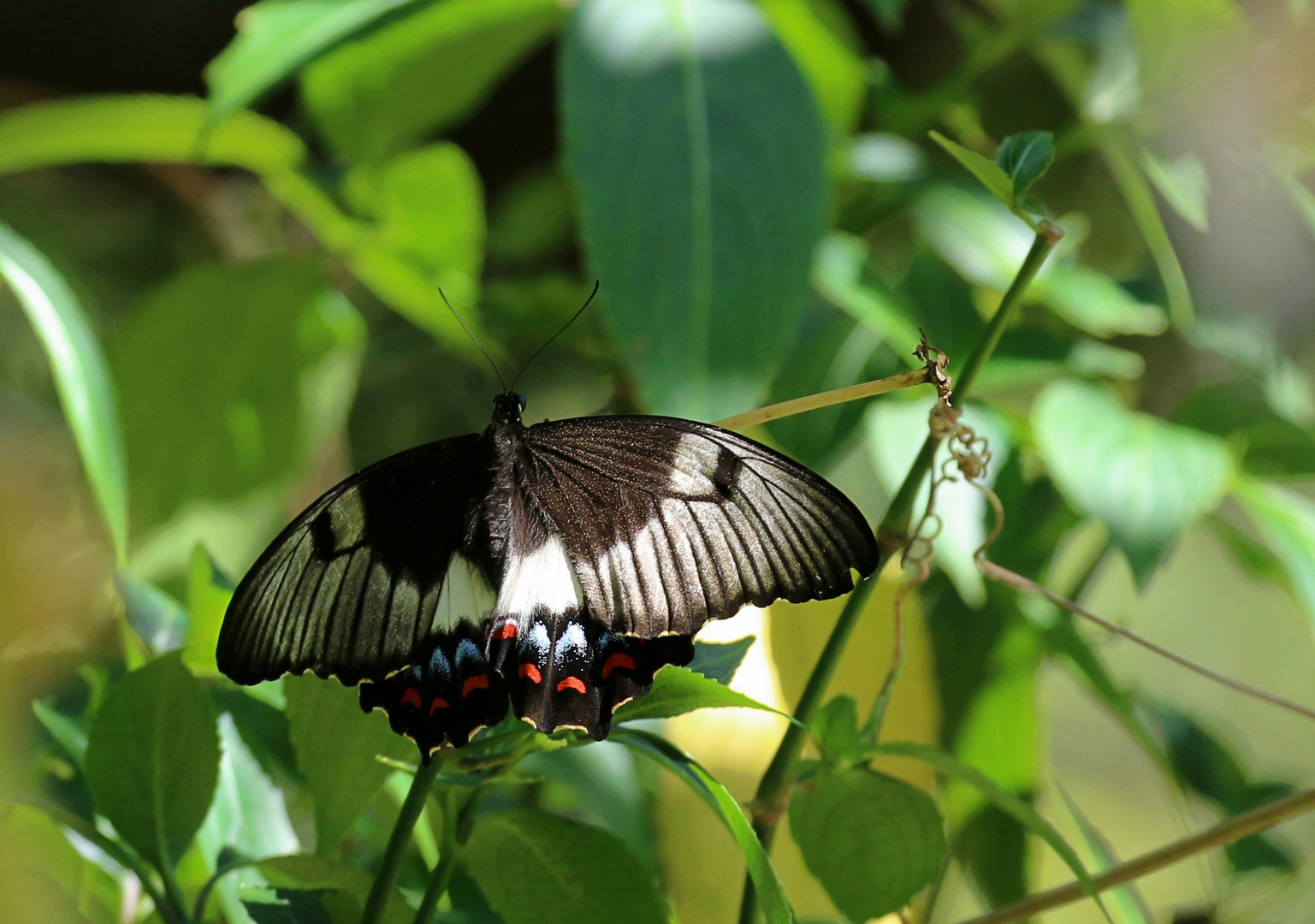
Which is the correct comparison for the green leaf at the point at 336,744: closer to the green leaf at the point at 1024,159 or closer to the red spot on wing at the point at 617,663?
the red spot on wing at the point at 617,663

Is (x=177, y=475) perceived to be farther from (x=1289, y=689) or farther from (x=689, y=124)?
(x=1289, y=689)

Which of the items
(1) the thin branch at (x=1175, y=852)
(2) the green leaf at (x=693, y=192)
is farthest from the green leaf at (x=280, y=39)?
(1) the thin branch at (x=1175, y=852)

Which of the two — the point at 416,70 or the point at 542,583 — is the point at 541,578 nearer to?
the point at 542,583

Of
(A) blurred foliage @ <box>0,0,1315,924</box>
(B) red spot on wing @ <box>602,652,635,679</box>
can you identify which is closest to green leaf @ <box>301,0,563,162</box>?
(A) blurred foliage @ <box>0,0,1315,924</box>

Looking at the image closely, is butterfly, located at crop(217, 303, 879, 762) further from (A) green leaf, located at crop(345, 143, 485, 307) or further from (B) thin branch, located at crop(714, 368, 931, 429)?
(A) green leaf, located at crop(345, 143, 485, 307)

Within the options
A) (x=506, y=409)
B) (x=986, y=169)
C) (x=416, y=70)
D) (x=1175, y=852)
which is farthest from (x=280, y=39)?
(x=1175, y=852)
